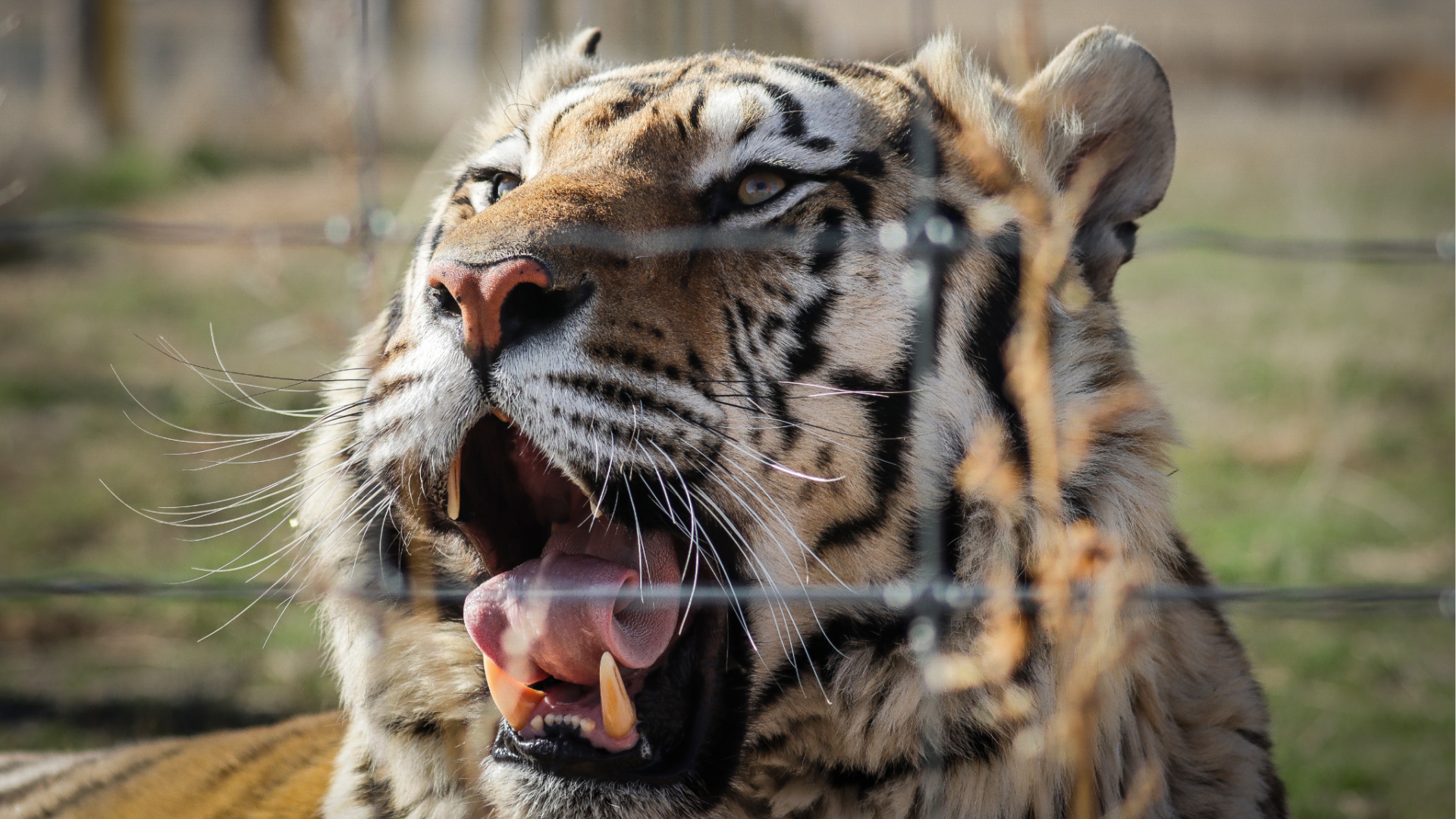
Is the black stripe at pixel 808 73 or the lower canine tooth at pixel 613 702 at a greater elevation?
the black stripe at pixel 808 73

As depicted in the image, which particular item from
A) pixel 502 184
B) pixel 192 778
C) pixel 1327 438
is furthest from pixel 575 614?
pixel 1327 438

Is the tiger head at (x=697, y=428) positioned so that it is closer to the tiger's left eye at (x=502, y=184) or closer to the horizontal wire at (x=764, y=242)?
the horizontal wire at (x=764, y=242)

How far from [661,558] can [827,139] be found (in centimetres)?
76

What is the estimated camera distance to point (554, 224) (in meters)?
1.75

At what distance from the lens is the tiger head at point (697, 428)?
172 centimetres

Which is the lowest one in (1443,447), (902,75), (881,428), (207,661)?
(207,661)

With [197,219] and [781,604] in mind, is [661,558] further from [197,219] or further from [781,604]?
[197,219]

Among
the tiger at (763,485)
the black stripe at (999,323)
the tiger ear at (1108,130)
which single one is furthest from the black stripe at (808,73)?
the black stripe at (999,323)

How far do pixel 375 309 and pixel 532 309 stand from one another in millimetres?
1539

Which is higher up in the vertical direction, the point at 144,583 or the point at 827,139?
the point at 827,139

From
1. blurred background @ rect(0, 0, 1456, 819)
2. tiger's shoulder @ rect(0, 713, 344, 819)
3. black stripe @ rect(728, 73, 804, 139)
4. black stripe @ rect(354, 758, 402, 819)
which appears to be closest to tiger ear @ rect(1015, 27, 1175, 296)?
blurred background @ rect(0, 0, 1456, 819)

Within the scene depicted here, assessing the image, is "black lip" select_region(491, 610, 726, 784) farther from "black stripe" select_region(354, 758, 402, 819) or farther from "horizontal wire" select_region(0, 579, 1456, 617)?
"black stripe" select_region(354, 758, 402, 819)

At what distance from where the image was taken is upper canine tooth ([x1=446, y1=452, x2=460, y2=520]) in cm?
184

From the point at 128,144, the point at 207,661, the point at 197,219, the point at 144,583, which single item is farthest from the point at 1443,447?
the point at 128,144
